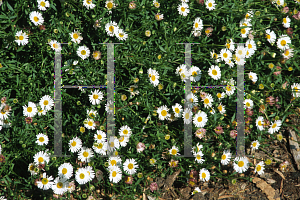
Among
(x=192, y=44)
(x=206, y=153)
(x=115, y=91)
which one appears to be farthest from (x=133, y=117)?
(x=192, y=44)

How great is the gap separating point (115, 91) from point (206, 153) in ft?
4.46

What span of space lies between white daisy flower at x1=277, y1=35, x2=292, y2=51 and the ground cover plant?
23 cm

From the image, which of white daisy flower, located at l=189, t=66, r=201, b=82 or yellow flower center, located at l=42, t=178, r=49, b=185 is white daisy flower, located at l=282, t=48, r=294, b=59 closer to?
white daisy flower, located at l=189, t=66, r=201, b=82

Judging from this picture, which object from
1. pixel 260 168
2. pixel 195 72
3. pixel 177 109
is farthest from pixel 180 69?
pixel 260 168

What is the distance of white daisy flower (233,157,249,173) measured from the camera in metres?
3.46

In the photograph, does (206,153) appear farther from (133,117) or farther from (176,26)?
(176,26)

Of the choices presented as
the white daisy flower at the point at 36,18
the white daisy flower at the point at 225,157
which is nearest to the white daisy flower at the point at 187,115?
the white daisy flower at the point at 225,157

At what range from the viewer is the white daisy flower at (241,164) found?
346 cm

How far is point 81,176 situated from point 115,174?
1.25ft

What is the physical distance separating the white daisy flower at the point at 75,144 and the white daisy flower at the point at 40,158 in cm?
29

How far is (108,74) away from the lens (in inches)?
134

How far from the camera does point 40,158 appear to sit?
3170 millimetres

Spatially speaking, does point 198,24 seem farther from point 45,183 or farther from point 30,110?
point 45,183

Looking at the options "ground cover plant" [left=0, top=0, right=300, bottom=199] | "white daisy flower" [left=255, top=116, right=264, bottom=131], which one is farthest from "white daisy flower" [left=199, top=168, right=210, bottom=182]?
"white daisy flower" [left=255, top=116, right=264, bottom=131]
